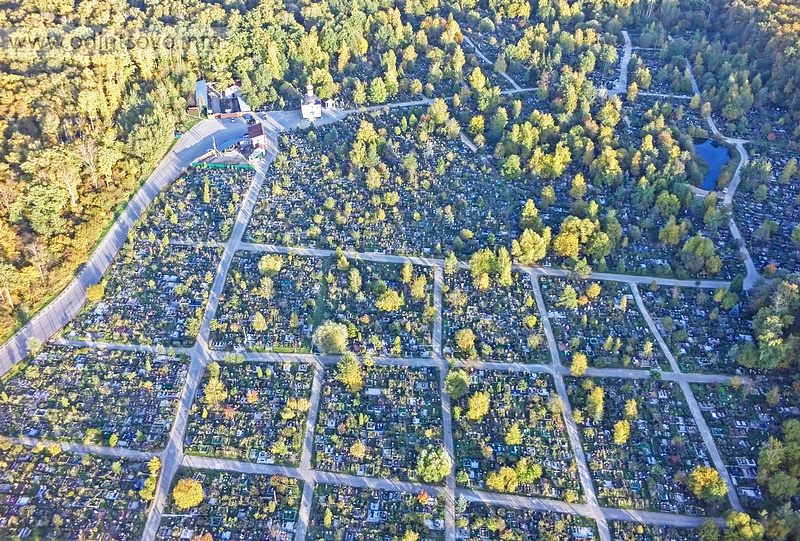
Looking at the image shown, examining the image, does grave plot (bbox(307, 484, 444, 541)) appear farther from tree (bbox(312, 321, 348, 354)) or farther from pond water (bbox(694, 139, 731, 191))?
pond water (bbox(694, 139, 731, 191))

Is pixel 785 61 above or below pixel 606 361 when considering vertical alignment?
above

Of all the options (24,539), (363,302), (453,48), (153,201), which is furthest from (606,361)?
(453,48)

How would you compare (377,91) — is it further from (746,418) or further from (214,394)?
(746,418)

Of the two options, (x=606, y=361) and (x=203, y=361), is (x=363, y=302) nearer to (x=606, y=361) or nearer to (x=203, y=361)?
(x=203, y=361)

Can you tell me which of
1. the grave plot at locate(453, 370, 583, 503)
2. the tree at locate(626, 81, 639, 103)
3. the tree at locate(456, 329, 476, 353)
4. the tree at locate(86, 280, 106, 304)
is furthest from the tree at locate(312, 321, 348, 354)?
the tree at locate(626, 81, 639, 103)

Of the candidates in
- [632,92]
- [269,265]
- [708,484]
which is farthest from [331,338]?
[632,92]

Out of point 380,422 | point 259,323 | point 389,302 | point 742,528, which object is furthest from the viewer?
point 389,302
